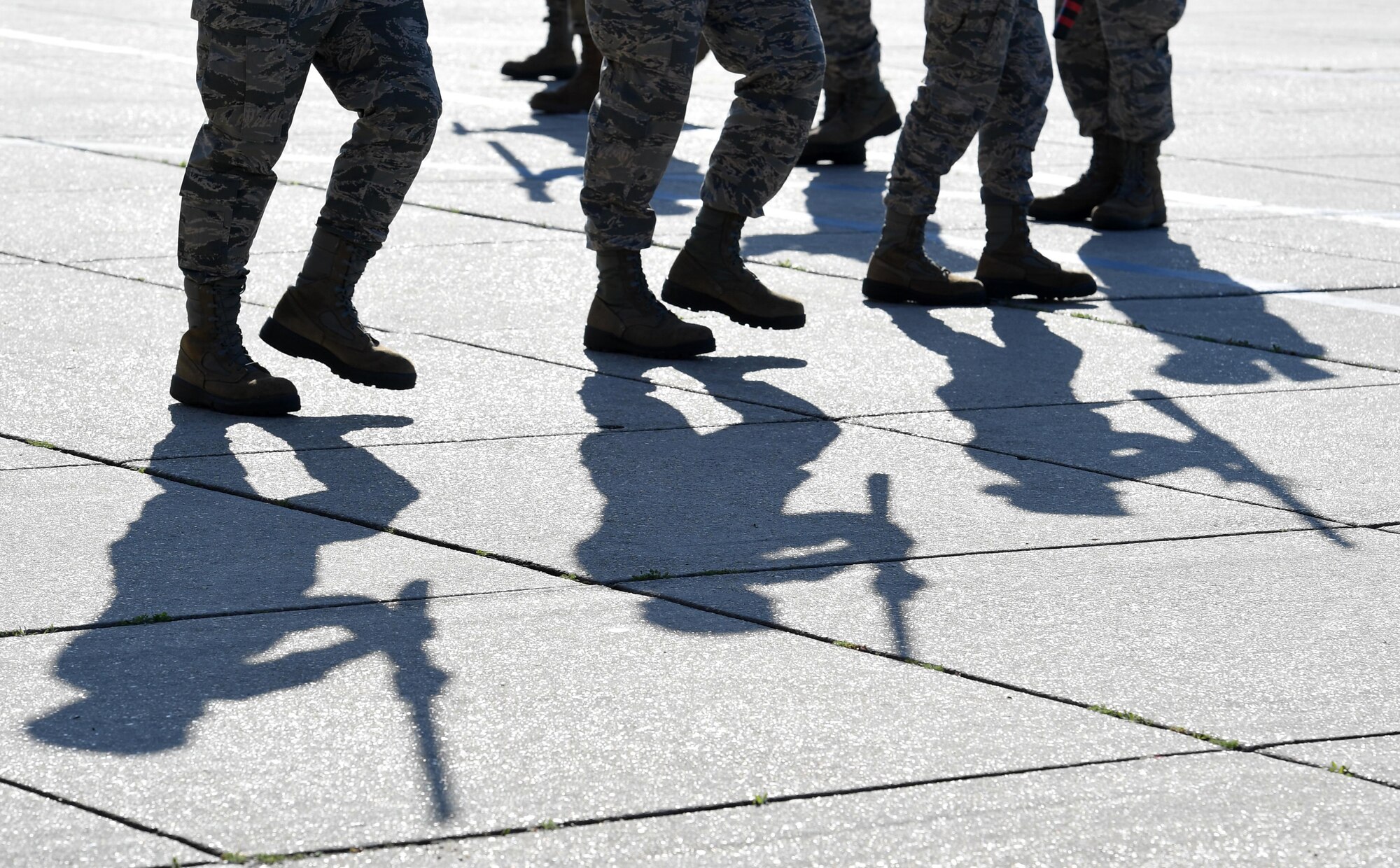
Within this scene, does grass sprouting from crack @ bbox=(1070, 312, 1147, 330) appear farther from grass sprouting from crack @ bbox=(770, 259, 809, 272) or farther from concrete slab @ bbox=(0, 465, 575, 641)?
concrete slab @ bbox=(0, 465, 575, 641)

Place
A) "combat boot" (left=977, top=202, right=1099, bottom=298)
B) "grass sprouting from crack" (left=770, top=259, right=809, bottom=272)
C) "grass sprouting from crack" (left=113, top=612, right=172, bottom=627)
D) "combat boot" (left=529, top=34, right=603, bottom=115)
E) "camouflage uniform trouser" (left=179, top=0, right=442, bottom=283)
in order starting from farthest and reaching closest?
"combat boot" (left=529, top=34, right=603, bottom=115), "grass sprouting from crack" (left=770, top=259, right=809, bottom=272), "combat boot" (left=977, top=202, right=1099, bottom=298), "camouflage uniform trouser" (left=179, top=0, right=442, bottom=283), "grass sprouting from crack" (left=113, top=612, right=172, bottom=627)

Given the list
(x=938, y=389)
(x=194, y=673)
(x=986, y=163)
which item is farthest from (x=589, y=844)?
(x=986, y=163)

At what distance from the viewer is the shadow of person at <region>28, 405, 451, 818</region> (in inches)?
131

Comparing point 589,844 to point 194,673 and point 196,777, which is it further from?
point 194,673

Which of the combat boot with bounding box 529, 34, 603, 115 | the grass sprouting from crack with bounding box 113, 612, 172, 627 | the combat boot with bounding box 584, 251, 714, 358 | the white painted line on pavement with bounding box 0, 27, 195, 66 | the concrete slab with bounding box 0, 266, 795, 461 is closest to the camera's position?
the grass sprouting from crack with bounding box 113, 612, 172, 627

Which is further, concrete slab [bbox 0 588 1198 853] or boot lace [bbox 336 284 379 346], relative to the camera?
boot lace [bbox 336 284 379 346]

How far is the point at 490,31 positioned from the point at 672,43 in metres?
10.9

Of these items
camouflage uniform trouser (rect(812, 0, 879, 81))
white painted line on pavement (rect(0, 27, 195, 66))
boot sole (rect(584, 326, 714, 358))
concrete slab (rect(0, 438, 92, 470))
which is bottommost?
white painted line on pavement (rect(0, 27, 195, 66))

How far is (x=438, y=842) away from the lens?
9.59 ft

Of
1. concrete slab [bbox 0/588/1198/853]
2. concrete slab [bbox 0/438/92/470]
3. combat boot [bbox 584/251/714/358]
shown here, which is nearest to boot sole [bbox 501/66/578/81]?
combat boot [bbox 584/251/714/358]

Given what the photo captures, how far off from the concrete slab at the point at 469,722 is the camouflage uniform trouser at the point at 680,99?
7.55ft

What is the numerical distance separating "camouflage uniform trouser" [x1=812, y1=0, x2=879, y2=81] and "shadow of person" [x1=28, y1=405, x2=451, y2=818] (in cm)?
567

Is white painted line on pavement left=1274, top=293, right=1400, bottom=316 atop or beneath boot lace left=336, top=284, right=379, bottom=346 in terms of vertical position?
beneath

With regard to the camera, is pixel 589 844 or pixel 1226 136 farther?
pixel 1226 136
